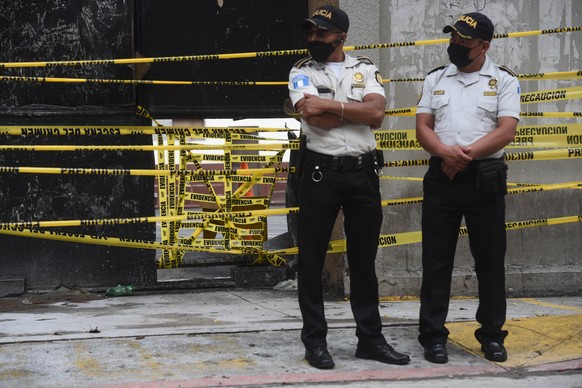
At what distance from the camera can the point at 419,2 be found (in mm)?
7691

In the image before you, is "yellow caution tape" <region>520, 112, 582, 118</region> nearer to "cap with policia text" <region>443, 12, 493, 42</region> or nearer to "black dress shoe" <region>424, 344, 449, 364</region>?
"cap with policia text" <region>443, 12, 493, 42</region>

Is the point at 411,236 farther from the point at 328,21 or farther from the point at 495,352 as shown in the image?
the point at 328,21

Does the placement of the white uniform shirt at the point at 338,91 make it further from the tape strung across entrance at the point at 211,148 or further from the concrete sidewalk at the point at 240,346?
the tape strung across entrance at the point at 211,148

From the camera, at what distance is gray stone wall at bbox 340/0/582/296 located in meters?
7.66

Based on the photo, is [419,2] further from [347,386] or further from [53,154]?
[347,386]

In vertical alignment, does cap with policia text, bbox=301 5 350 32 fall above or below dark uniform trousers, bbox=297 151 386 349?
above

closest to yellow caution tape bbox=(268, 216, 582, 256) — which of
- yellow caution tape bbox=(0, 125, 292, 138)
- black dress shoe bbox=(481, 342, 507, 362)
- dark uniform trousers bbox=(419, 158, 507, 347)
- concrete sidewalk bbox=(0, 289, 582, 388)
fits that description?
concrete sidewalk bbox=(0, 289, 582, 388)

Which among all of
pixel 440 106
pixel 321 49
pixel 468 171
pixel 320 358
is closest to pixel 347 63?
pixel 321 49

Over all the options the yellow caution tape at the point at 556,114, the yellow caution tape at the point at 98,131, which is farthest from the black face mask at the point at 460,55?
the yellow caution tape at the point at 98,131

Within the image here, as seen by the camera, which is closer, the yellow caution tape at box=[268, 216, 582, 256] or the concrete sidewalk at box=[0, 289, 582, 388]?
the concrete sidewalk at box=[0, 289, 582, 388]

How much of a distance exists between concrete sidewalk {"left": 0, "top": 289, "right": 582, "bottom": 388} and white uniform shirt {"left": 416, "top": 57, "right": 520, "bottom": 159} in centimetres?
130

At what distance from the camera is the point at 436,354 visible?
5.37m

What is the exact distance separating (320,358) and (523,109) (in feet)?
12.2

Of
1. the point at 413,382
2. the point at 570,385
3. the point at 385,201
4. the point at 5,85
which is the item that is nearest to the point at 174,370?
the point at 413,382
